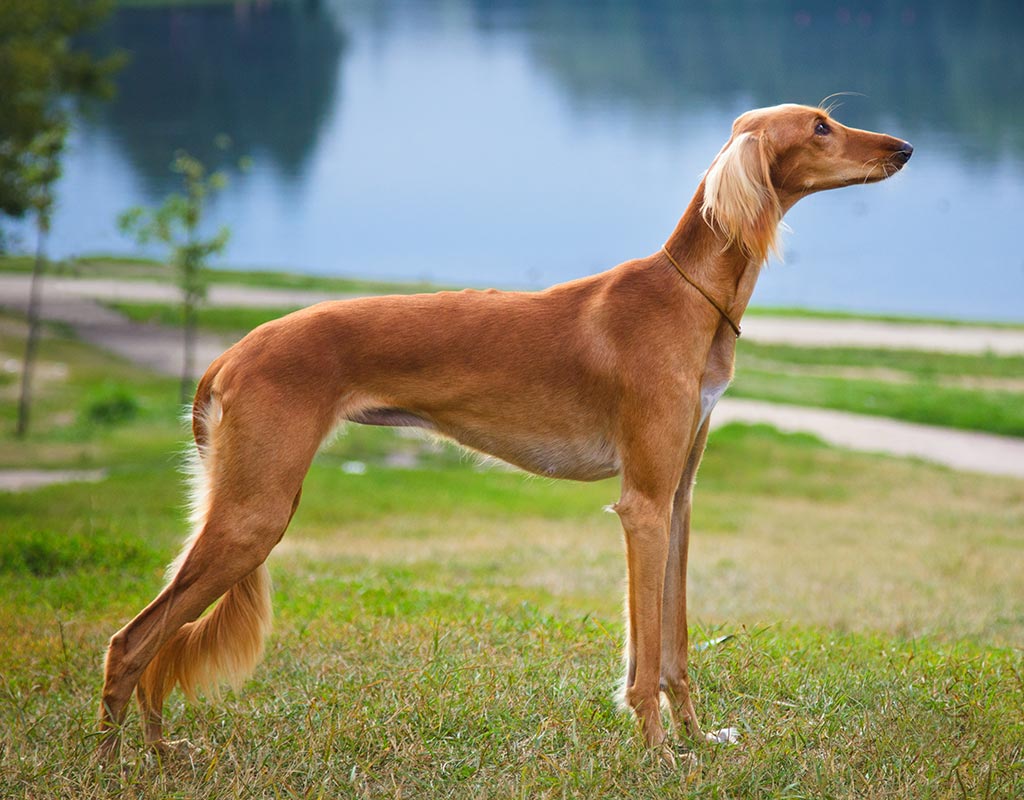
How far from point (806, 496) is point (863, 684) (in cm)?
1031

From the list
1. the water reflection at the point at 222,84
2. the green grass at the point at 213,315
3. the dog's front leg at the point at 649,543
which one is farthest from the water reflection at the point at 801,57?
the dog's front leg at the point at 649,543

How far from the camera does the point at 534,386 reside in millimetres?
4039

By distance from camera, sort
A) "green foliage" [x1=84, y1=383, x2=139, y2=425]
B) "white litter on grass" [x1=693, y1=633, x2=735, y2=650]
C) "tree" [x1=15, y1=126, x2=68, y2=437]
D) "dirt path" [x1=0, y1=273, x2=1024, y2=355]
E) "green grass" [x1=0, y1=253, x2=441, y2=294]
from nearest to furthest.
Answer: "white litter on grass" [x1=693, y1=633, x2=735, y2=650] < "tree" [x1=15, y1=126, x2=68, y2=437] < "green foliage" [x1=84, y1=383, x2=139, y2=425] < "dirt path" [x1=0, y1=273, x2=1024, y2=355] < "green grass" [x1=0, y1=253, x2=441, y2=294]

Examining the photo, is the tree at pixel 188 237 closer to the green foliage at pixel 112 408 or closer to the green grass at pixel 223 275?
the green foliage at pixel 112 408

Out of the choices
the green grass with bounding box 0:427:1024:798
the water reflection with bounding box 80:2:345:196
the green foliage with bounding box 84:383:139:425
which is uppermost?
the water reflection with bounding box 80:2:345:196

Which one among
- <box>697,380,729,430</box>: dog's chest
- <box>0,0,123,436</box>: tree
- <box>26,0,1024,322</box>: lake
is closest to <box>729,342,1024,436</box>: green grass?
<box>0,0,123,436</box>: tree

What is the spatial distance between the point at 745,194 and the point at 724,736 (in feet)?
6.34

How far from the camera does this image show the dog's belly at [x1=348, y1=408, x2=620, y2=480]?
13.4ft

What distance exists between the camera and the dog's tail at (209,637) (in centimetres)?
411

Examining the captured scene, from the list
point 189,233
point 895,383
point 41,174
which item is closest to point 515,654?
point 41,174

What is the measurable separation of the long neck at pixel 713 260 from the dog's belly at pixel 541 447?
676 mm

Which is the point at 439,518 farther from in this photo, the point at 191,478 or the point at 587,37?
the point at 587,37

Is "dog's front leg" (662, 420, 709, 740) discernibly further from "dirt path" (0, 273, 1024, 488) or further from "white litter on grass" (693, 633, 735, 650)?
"dirt path" (0, 273, 1024, 488)

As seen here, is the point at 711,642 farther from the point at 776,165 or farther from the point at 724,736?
the point at 776,165
